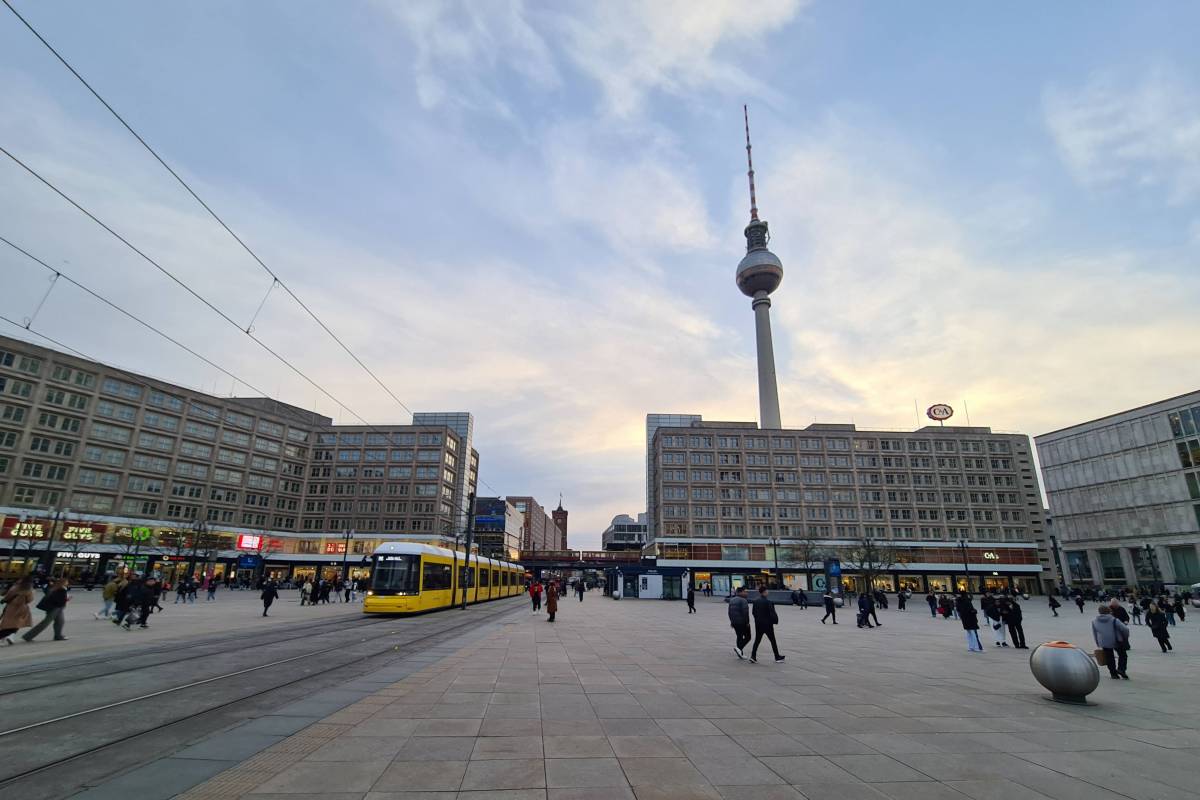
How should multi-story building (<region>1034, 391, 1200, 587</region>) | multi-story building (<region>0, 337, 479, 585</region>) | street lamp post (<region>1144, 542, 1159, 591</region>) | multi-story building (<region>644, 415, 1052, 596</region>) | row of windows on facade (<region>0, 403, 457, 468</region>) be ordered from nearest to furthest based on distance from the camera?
street lamp post (<region>1144, 542, 1159, 591</region>) → multi-story building (<region>0, 337, 479, 585</region>) → row of windows on facade (<region>0, 403, 457, 468</region>) → multi-story building (<region>1034, 391, 1200, 587</region>) → multi-story building (<region>644, 415, 1052, 596</region>)

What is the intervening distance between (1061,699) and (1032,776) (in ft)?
16.5

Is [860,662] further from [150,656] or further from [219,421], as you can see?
[219,421]

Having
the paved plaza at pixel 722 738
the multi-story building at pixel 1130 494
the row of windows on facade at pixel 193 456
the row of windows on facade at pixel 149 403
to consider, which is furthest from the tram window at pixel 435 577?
the multi-story building at pixel 1130 494

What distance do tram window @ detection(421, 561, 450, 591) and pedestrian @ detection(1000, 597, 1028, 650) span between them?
23181 millimetres

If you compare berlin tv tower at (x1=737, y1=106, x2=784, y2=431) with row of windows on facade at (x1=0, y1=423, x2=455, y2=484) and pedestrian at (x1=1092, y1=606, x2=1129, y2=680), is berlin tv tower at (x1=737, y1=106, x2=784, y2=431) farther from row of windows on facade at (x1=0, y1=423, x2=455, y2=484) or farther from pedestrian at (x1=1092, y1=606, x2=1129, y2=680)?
pedestrian at (x1=1092, y1=606, x2=1129, y2=680)

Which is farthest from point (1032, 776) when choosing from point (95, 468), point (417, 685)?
point (95, 468)

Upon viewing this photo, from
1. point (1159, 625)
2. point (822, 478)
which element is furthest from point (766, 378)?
point (1159, 625)

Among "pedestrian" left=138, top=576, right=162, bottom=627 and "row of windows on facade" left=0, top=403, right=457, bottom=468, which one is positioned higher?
"row of windows on facade" left=0, top=403, right=457, bottom=468

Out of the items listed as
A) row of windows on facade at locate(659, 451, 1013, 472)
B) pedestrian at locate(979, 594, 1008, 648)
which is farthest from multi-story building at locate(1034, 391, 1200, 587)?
pedestrian at locate(979, 594, 1008, 648)

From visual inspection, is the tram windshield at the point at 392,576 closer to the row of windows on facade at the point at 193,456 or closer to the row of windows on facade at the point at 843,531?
the row of windows on facade at the point at 193,456

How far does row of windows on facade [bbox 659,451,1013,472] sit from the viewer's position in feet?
307

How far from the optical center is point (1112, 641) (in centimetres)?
1181

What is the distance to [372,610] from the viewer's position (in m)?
25.9

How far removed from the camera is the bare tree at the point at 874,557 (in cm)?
7681
